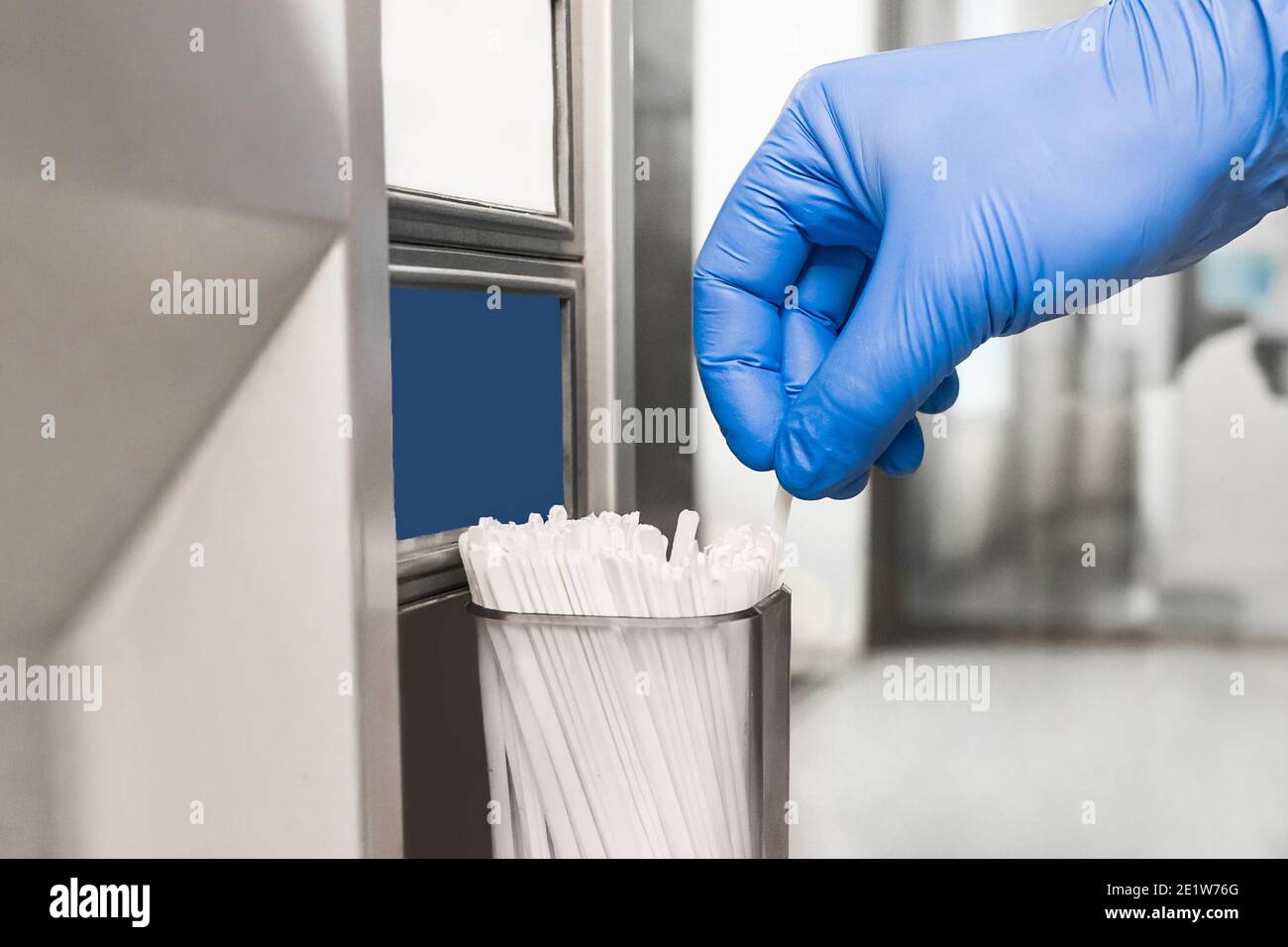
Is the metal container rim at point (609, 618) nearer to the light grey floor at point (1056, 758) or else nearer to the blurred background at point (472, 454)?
the blurred background at point (472, 454)

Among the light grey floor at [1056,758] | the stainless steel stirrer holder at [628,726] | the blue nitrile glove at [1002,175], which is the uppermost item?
the blue nitrile glove at [1002,175]

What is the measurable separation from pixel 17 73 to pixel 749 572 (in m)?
0.46

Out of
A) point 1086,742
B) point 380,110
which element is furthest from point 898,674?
point 380,110

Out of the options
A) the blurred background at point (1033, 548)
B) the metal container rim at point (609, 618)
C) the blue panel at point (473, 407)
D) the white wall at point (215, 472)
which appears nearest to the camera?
the white wall at point (215, 472)

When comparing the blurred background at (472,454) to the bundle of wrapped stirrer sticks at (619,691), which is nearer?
the blurred background at (472,454)

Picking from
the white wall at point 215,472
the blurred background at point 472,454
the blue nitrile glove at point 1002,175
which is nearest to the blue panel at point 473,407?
the blurred background at point 472,454

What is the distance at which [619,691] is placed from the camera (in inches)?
27.1

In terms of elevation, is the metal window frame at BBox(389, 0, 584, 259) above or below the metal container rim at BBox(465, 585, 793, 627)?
above

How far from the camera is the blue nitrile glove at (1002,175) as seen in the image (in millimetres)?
682

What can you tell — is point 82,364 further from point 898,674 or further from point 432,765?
point 898,674

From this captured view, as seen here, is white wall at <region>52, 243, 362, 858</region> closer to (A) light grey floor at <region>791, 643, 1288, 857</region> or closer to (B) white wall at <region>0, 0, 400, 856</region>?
(B) white wall at <region>0, 0, 400, 856</region>

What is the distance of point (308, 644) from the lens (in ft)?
2.12

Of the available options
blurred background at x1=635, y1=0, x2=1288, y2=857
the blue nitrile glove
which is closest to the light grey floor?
blurred background at x1=635, y1=0, x2=1288, y2=857

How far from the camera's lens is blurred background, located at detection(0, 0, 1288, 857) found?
559 millimetres
